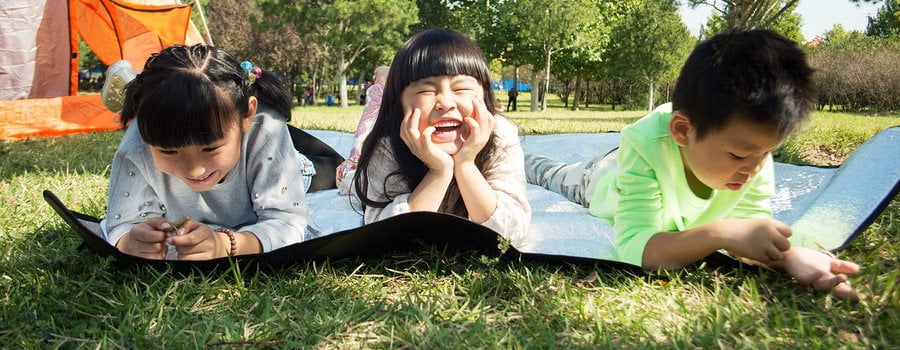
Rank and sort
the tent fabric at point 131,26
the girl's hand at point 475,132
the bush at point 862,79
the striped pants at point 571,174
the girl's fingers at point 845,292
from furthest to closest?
the bush at point 862,79
the tent fabric at point 131,26
the striped pants at point 571,174
the girl's hand at point 475,132
the girl's fingers at point 845,292

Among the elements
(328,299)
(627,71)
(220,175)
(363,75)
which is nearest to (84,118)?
(220,175)

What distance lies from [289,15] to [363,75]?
9.41 metres

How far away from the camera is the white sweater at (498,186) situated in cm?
216

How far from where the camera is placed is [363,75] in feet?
105

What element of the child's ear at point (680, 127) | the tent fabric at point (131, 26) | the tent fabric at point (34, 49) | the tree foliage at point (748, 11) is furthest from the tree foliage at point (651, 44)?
the child's ear at point (680, 127)

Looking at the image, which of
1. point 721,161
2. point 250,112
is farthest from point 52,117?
point 721,161

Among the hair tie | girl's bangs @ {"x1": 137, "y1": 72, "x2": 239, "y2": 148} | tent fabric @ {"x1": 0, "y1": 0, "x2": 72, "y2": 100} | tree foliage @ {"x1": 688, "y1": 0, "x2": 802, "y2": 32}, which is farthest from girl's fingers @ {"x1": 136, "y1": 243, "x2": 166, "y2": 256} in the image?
tree foliage @ {"x1": 688, "y1": 0, "x2": 802, "y2": 32}

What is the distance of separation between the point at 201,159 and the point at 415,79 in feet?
2.43

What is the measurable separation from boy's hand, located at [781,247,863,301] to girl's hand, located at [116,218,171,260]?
1.82 meters

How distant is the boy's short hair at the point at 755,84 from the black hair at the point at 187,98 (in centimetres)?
144

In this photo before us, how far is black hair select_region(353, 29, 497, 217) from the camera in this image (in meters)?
2.05

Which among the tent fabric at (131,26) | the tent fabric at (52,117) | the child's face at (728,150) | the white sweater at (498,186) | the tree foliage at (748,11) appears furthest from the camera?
the tree foliage at (748,11)

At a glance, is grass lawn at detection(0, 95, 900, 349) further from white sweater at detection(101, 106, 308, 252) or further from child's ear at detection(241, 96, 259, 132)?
child's ear at detection(241, 96, 259, 132)

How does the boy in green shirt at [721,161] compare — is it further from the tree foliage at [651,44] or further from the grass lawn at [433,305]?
the tree foliage at [651,44]
